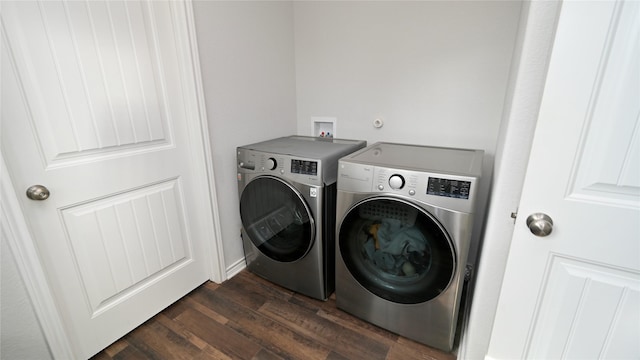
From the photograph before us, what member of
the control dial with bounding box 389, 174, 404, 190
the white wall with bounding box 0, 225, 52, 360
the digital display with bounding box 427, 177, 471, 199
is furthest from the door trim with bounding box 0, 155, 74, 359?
the digital display with bounding box 427, 177, 471, 199

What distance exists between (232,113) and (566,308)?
5.88 feet

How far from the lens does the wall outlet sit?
2.12 m

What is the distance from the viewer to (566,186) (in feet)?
2.52

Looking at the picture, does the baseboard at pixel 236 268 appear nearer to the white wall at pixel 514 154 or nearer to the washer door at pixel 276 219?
the washer door at pixel 276 219

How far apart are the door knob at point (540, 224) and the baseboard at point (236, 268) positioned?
174cm

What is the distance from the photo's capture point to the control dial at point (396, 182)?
1183 mm

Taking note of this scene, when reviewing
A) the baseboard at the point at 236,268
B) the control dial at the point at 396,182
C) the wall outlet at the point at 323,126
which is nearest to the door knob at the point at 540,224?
the control dial at the point at 396,182

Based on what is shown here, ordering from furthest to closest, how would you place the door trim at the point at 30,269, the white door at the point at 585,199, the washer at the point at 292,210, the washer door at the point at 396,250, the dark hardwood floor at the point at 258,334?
the washer at the point at 292,210 < the dark hardwood floor at the point at 258,334 < the washer door at the point at 396,250 < the door trim at the point at 30,269 < the white door at the point at 585,199

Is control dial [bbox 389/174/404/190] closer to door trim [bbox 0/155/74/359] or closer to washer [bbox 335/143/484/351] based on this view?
washer [bbox 335/143/484/351]

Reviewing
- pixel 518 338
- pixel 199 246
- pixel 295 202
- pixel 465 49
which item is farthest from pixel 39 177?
pixel 465 49

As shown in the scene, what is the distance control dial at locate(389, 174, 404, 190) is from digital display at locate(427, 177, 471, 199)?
11 cm

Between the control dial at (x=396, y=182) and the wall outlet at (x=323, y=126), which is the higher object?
the wall outlet at (x=323, y=126)

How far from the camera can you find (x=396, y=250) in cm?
132

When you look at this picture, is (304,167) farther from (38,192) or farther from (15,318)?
(15,318)
